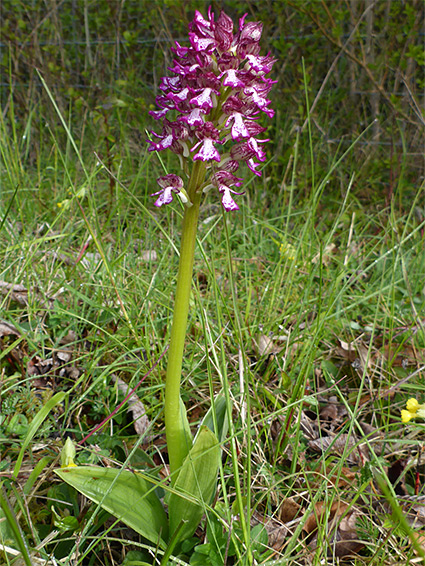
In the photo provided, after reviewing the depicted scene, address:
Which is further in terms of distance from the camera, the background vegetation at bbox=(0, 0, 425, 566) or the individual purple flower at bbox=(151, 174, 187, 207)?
the background vegetation at bbox=(0, 0, 425, 566)

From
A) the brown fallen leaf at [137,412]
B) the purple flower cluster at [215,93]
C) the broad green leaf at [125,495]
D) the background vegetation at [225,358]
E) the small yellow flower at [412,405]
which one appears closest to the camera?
the purple flower cluster at [215,93]

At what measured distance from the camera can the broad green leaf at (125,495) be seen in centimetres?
118

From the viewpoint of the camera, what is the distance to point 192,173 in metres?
1.16

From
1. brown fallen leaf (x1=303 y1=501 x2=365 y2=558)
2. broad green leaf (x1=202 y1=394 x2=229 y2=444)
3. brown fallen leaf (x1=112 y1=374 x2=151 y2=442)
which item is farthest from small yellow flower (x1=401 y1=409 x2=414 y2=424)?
brown fallen leaf (x1=112 y1=374 x2=151 y2=442)

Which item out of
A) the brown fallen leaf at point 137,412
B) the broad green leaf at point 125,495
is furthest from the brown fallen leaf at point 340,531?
the brown fallen leaf at point 137,412

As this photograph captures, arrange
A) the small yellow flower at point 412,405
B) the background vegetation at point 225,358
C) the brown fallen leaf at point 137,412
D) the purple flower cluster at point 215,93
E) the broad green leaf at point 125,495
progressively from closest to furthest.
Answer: the purple flower cluster at point 215,93 < the broad green leaf at point 125,495 < the background vegetation at point 225,358 < the small yellow flower at point 412,405 < the brown fallen leaf at point 137,412

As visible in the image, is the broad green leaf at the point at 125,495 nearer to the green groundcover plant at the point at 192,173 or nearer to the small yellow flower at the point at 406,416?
the green groundcover plant at the point at 192,173

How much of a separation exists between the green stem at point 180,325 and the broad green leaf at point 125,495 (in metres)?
0.09

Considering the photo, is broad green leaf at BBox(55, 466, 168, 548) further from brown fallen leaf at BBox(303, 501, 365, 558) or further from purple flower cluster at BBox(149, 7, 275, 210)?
purple flower cluster at BBox(149, 7, 275, 210)

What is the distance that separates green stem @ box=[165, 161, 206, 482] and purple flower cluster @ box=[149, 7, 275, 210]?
0.09ft

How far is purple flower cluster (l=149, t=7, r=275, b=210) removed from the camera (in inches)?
42.1

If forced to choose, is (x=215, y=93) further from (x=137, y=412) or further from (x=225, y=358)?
(x=137, y=412)

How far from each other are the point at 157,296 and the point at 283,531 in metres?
1.03

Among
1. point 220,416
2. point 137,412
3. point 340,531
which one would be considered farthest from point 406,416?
point 137,412
